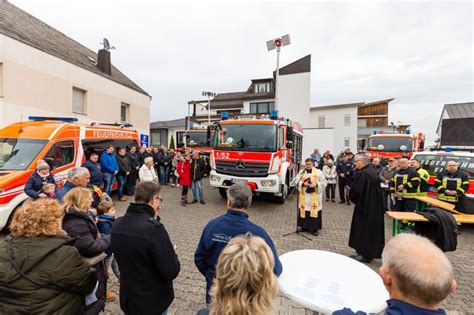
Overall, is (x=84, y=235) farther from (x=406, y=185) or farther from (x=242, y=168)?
(x=406, y=185)

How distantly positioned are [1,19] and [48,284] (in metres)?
14.8

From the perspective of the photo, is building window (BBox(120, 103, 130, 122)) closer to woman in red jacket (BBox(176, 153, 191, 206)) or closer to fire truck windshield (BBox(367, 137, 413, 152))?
woman in red jacket (BBox(176, 153, 191, 206))

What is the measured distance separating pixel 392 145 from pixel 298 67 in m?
17.8

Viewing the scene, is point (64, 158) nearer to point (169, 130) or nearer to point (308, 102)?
point (308, 102)

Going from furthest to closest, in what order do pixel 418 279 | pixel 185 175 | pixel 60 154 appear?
1. pixel 185 175
2. pixel 60 154
3. pixel 418 279

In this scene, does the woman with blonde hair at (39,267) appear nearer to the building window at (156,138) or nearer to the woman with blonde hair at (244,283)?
the woman with blonde hair at (244,283)

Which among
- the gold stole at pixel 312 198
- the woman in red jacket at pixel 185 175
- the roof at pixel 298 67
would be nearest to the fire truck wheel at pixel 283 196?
the gold stole at pixel 312 198

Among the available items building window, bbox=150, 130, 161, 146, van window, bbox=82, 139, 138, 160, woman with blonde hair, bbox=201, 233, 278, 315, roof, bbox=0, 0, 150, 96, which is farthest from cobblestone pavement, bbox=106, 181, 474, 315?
building window, bbox=150, 130, 161, 146

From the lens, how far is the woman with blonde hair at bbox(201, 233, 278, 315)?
4.14 feet

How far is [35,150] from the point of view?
6418 millimetres

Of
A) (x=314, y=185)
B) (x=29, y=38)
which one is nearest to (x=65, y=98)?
(x=29, y=38)

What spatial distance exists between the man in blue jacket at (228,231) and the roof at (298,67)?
1115 inches

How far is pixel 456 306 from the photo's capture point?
3.41 metres

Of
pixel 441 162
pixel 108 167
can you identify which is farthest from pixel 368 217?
pixel 108 167
